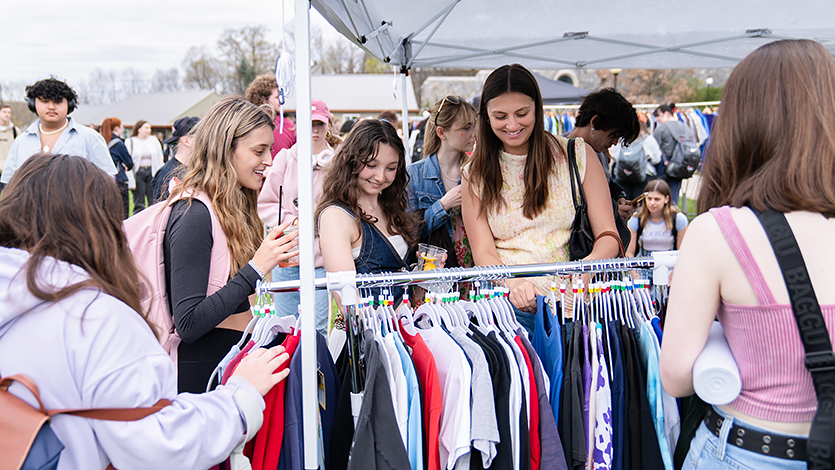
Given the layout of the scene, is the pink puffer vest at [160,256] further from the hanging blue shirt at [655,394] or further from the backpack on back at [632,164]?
the backpack on back at [632,164]

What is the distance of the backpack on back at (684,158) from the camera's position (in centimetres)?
804

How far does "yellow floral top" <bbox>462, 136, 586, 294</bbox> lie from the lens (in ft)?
7.80

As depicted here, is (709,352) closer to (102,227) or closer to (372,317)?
(372,317)

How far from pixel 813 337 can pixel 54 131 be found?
5.88m

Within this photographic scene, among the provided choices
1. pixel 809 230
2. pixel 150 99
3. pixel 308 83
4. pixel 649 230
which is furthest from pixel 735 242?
pixel 150 99

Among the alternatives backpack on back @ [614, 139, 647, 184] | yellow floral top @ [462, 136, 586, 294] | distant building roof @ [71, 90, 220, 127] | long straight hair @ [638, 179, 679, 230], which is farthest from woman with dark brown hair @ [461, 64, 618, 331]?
distant building roof @ [71, 90, 220, 127]

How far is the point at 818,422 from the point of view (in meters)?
1.09

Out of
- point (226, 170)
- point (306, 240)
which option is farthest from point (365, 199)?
point (306, 240)

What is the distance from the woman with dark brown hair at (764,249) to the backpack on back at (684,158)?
753cm

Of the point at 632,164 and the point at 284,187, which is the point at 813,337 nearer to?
the point at 284,187

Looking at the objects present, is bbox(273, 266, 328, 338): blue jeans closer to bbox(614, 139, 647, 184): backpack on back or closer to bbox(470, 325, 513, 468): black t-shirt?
bbox(470, 325, 513, 468): black t-shirt

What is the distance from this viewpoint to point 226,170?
2.01 meters

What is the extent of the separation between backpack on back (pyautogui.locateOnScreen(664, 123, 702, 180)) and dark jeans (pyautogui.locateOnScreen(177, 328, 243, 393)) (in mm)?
7755

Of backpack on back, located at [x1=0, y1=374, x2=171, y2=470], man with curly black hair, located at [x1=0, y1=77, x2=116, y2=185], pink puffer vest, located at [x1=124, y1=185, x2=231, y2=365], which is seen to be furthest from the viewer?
man with curly black hair, located at [x1=0, y1=77, x2=116, y2=185]
